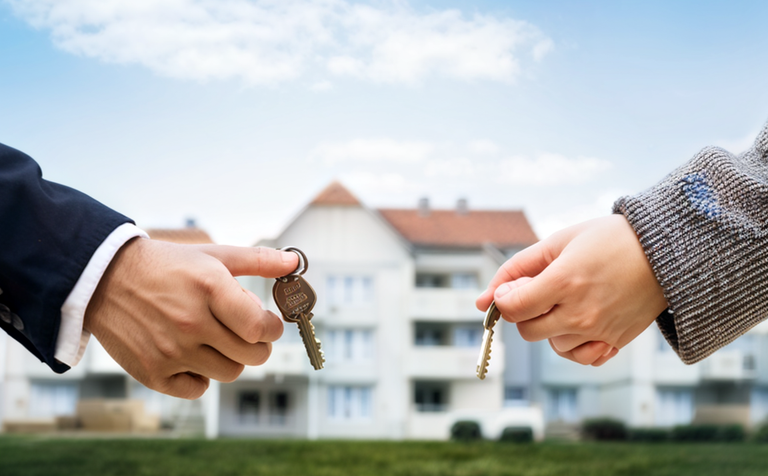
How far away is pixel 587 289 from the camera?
0.98 meters

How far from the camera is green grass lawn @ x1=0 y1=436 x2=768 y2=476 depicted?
9000mm

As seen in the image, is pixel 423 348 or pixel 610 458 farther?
pixel 423 348

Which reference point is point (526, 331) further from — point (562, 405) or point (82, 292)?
point (562, 405)

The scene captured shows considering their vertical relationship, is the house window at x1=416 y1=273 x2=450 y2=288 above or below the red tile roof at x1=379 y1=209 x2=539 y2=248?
below

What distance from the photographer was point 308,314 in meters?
1.01

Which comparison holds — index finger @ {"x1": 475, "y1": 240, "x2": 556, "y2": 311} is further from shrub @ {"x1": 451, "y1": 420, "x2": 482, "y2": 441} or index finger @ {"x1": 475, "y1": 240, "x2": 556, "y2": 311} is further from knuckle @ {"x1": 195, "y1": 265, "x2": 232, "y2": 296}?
shrub @ {"x1": 451, "y1": 420, "x2": 482, "y2": 441}

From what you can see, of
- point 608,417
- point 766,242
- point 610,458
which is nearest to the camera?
point 766,242

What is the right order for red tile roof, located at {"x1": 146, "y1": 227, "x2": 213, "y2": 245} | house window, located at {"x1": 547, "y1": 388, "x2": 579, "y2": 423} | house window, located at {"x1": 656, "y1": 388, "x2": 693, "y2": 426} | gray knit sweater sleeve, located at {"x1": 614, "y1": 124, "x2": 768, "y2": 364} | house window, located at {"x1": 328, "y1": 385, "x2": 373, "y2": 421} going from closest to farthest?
gray knit sweater sleeve, located at {"x1": 614, "y1": 124, "x2": 768, "y2": 364}, red tile roof, located at {"x1": 146, "y1": 227, "x2": 213, "y2": 245}, house window, located at {"x1": 547, "y1": 388, "x2": 579, "y2": 423}, house window, located at {"x1": 328, "y1": 385, "x2": 373, "y2": 421}, house window, located at {"x1": 656, "y1": 388, "x2": 693, "y2": 426}

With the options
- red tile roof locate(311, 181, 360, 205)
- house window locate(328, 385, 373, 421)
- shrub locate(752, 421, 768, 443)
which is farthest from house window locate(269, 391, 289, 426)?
shrub locate(752, 421, 768, 443)

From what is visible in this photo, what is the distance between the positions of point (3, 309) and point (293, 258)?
1.20ft

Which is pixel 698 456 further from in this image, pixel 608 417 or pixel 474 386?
pixel 474 386

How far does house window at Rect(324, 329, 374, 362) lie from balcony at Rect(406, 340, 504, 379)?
2.12 feet

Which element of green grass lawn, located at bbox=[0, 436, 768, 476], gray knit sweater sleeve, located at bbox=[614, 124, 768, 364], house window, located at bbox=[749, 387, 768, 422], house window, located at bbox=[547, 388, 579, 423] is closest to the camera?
gray knit sweater sleeve, located at bbox=[614, 124, 768, 364]

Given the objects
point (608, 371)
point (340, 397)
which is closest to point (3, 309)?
point (340, 397)
